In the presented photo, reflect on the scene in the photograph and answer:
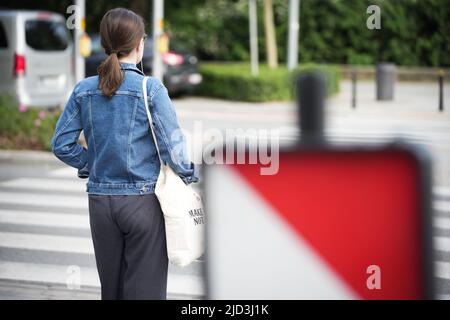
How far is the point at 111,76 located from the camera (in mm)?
3201

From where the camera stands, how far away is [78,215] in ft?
25.3

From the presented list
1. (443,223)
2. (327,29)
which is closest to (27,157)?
(443,223)

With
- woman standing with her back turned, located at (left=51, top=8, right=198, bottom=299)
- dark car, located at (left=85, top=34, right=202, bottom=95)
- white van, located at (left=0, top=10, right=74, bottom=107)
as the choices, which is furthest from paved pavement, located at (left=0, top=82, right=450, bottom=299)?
dark car, located at (left=85, top=34, right=202, bottom=95)

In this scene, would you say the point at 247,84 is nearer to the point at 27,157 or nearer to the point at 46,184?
the point at 27,157

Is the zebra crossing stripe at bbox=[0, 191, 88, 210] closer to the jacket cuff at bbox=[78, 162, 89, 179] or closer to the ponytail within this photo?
the jacket cuff at bbox=[78, 162, 89, 179]

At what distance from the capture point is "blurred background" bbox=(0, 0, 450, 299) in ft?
19.9

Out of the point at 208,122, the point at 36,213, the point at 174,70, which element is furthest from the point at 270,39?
the point at 36,213

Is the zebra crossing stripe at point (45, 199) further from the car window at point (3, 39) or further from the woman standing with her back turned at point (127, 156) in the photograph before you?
the car window at point (3, 39)

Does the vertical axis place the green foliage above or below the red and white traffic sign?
above

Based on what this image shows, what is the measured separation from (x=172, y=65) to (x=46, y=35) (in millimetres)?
4834

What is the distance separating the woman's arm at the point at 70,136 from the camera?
3.32 meters

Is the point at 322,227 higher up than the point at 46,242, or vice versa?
the point at 322,227

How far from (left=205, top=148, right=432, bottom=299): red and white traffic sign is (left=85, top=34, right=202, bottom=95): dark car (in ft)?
57.8

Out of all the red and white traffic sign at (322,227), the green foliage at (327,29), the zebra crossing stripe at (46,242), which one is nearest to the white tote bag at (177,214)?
the red and white traffic sign at (322,227)
